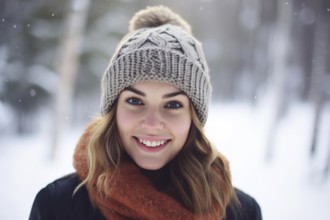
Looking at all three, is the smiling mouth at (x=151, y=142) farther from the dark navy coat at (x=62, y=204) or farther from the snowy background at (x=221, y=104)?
the snowy background at (x=221, y=104)

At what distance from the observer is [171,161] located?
1.62 metres

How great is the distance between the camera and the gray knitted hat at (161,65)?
1393 mm

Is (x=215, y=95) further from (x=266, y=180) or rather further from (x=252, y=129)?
(x=266, y=180)

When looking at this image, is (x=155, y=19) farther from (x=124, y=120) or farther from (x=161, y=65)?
(x=124, y=120)

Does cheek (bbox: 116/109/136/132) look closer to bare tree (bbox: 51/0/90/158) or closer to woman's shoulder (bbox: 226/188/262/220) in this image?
woman's shoulder (bbox: 226/188/262/220)

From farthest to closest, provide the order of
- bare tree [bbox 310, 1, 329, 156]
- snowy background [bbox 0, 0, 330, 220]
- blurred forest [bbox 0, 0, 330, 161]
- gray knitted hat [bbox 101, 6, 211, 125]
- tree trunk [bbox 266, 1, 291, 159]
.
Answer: tree trunk [bbox 266, 1, 291, 159]
blurred forest [bbox 0, 0, 330, 161]
bare tree [bbox 310, 1, 329, 156]
snowy background [bbox 0, 0, 330, 220]
gray knitted hat [bbox 101, 6, 211, 125]

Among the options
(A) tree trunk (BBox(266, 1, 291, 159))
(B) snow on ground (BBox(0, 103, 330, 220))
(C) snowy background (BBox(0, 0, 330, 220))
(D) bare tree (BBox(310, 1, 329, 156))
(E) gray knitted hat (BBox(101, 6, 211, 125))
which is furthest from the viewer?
(A) tree trunk (BBox(266, 1, 291, 159))

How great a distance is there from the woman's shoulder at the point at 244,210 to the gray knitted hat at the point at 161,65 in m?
0.44

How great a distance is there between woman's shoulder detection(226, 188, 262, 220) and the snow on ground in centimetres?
426

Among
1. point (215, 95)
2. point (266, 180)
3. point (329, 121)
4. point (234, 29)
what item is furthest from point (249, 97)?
point (266, 180)

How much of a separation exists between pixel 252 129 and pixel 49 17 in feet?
22.0

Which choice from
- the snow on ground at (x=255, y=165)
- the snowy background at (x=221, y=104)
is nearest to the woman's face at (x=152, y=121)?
the snow on ground at (x=255, y=165)

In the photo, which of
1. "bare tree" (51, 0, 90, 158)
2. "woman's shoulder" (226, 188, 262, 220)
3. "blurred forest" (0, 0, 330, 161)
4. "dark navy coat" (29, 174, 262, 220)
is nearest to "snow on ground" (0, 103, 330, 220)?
"blurred forest" (0, 0, 330, 161)

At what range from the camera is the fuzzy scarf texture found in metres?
1.46
